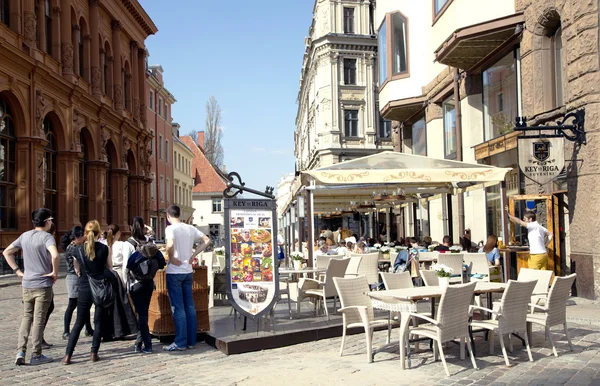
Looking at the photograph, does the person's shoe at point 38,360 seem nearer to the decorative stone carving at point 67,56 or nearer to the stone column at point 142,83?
the decorative stone carving at point 67,56

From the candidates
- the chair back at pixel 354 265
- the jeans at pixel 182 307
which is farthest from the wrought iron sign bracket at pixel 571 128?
the jeans at pixel 182 307

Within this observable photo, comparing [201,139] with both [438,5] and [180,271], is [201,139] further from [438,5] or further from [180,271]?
[180,271]

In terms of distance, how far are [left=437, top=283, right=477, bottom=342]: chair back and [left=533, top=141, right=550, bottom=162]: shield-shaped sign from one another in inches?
256

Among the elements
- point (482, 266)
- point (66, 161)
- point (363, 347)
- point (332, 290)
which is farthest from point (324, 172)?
point (66, 161)

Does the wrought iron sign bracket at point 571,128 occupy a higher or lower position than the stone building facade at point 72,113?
lower

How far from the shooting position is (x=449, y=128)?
21969 millimetres

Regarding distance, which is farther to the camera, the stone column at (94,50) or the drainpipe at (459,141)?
the stone column at (94,50)

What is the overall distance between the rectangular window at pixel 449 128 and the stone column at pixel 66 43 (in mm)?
17976

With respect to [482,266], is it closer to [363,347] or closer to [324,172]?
[324,172]

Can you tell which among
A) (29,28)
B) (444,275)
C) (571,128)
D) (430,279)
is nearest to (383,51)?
(571,128)

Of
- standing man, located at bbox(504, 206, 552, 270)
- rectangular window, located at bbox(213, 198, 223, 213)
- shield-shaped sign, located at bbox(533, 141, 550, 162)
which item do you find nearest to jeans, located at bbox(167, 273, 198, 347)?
standing man, located at bbox(504, 206, 552, 270)

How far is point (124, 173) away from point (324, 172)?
3070 cm

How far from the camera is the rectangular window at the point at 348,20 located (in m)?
50.8

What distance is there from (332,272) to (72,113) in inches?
938
